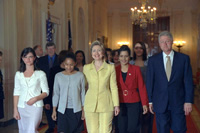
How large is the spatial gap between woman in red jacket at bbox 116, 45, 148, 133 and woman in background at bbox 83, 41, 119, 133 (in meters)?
0.41

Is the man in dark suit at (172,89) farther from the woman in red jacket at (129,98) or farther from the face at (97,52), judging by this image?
the face at (97,52)

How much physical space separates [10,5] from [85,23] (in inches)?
272

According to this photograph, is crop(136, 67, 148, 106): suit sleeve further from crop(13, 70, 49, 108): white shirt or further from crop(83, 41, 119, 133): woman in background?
crop(13, 70, 49, 108): white shirt

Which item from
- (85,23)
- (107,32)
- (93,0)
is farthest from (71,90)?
(107,32)

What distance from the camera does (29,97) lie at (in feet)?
12.4

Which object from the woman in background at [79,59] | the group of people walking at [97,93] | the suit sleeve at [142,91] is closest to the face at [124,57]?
the suit sleeve at [142,91]

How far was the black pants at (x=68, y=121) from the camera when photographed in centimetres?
399

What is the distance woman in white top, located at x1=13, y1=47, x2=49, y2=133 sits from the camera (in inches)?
148

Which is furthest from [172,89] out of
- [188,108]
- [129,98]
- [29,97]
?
[29,97]

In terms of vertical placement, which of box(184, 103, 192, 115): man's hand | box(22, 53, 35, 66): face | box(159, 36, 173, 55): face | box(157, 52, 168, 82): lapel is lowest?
box(184, 103, 192, 115): man's hand

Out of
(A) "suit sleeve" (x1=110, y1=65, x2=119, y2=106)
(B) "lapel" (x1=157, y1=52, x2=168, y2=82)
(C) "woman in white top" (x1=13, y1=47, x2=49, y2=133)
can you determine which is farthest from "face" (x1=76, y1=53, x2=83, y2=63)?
(B) "lapel" (x1=157, y1=52, x2=168, y2=82)

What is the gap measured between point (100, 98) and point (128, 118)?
2.42 feet

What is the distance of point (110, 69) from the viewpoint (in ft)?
12.5

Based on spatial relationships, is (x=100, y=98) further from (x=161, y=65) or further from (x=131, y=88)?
(x=161, y=65)
